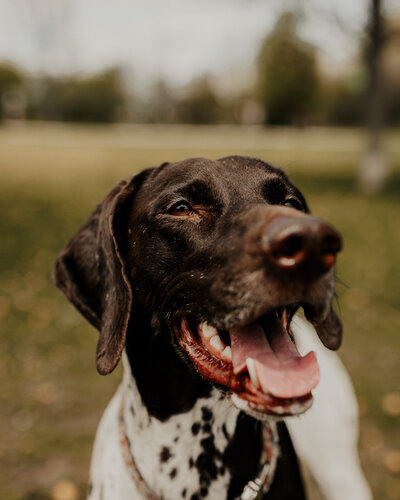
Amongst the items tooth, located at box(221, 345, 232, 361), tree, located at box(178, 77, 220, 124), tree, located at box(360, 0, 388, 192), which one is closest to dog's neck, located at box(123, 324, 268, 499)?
tooth, located at box(221, 345, 232, 361)

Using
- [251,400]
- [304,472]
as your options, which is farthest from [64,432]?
[251,400]

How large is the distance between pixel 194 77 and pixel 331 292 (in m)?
81.3

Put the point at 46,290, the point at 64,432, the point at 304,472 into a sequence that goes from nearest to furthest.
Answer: the point at 304,472 < the point at 64,432 < the point at 46,290

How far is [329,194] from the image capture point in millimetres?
14359

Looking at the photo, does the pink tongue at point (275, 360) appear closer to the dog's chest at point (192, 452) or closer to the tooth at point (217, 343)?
the tooth at point (217, 343)

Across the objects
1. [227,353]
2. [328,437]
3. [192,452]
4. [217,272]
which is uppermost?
[217,272]

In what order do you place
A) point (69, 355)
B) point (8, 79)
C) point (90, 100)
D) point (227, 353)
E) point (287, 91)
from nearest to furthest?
point (227, 353), point (69, 355), point (287, 91), point (90, 100), point (8, 79)

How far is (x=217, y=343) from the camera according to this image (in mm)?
2004

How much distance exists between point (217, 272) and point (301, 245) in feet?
1.37

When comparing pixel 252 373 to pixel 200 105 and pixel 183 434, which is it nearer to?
pixel 183 434

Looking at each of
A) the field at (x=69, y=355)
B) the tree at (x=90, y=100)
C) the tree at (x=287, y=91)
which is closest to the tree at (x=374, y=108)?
the field at (x=69, y=355)

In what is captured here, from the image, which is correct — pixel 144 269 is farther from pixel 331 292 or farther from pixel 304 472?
pixel 304 472

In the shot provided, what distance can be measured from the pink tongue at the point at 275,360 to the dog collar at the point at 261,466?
0.66 m

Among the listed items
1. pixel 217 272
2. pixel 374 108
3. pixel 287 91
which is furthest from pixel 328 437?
pixel 287 91
